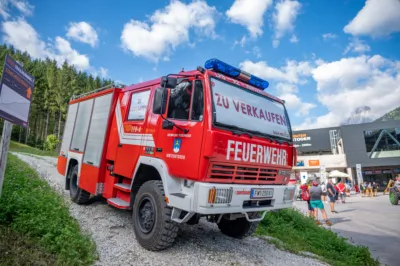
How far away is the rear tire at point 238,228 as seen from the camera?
5309 mm

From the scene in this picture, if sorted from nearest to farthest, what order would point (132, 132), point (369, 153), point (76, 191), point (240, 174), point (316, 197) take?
1. point (240, 174)
2. point (132, 132)
3. point (76, 191)
4. point (316, 197)
5. point (369, 153)

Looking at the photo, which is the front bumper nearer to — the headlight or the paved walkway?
the headlight

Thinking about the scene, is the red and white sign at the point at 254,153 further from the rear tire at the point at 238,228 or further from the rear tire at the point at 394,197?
the rear tire at the point at 394,197

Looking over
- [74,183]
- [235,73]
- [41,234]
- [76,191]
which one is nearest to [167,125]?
[235,73]

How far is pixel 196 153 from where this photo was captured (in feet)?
11.9

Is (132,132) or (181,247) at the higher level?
(132,132)

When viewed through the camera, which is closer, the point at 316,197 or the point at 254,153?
the point at 254,153

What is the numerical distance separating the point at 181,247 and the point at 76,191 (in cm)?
370

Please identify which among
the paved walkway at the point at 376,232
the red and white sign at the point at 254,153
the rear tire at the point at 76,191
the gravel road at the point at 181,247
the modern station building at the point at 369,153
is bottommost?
the paved walkway at the point at 376,232

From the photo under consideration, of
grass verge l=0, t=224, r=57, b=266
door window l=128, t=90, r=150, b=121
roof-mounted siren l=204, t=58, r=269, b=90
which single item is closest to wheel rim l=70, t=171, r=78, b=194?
door window l=128, t=90, r=150, b=121

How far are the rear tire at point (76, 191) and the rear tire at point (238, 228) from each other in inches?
139

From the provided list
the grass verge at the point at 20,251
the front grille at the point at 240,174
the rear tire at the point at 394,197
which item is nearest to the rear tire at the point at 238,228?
the front grille at the point at 240,174

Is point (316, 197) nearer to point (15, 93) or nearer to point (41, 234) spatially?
point (41, 234)

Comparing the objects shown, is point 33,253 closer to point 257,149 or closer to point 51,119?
point 257,149
